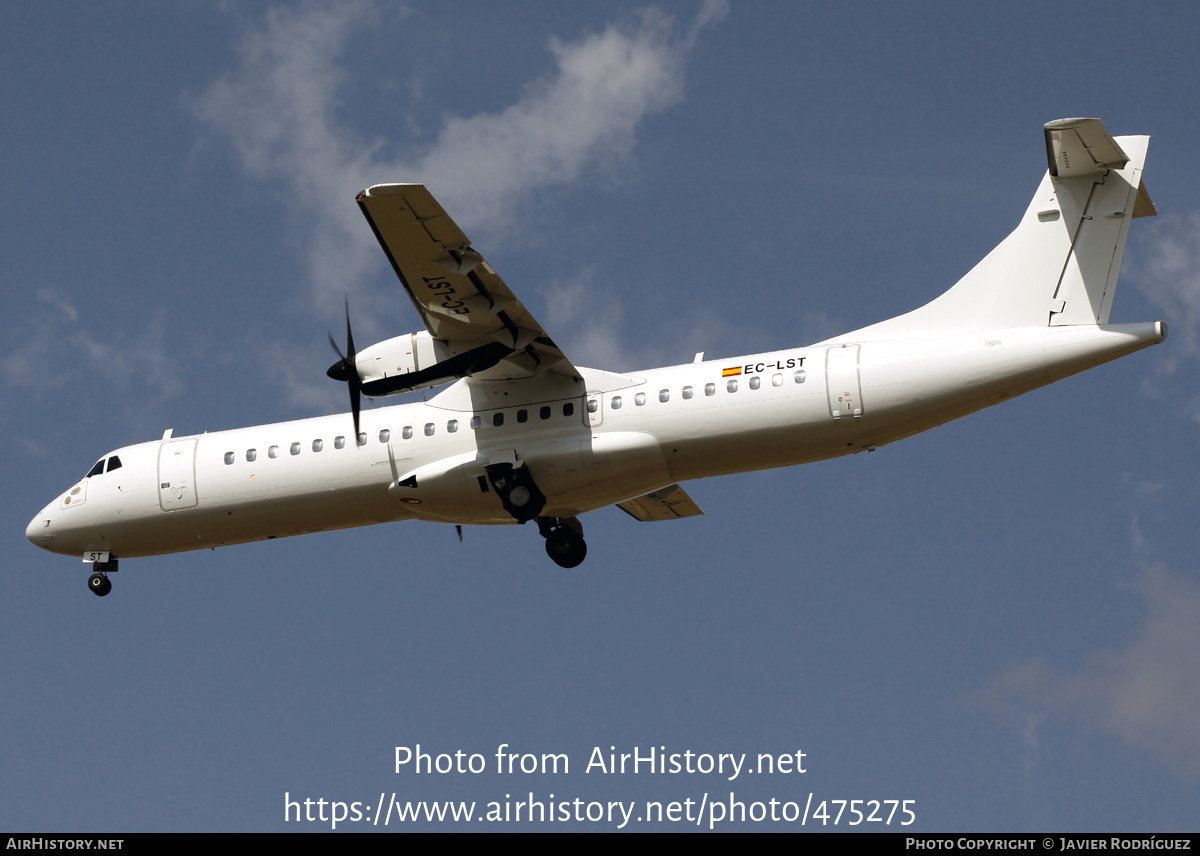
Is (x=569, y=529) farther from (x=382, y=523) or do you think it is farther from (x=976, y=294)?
(x=976, y=294)

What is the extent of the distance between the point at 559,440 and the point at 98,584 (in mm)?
9039

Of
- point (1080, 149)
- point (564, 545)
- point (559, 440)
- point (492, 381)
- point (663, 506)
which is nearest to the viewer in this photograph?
point (1080, 149)

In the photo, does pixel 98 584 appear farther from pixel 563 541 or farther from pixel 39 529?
pixel 563 541

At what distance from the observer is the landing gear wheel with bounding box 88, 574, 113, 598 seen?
1009 inches

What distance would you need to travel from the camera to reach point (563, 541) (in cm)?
2452

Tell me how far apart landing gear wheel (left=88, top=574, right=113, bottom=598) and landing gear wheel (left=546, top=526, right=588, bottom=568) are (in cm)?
792

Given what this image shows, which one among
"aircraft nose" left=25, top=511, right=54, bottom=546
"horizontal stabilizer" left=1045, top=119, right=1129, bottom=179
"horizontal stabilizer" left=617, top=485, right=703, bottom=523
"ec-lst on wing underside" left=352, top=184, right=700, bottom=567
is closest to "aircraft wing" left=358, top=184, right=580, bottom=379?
"ec-lst on wing underside" left=352, top=184, right=700, bottom=567

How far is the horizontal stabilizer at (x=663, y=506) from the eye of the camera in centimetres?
2647

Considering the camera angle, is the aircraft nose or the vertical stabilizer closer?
the vertical stabilizer

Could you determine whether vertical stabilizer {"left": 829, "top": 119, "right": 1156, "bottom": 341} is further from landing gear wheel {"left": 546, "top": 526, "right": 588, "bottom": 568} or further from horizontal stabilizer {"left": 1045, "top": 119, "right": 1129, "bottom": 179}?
landing gear wheel {"left": 546, "top": 526, "right": 588, "bottom": 568}

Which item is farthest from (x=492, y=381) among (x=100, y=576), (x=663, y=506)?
(x=100, y=576)

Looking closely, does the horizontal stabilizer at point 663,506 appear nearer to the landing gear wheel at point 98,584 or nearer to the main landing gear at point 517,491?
the main landing gear at point 517,491

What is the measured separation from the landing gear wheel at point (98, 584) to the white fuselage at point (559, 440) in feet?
1.72
